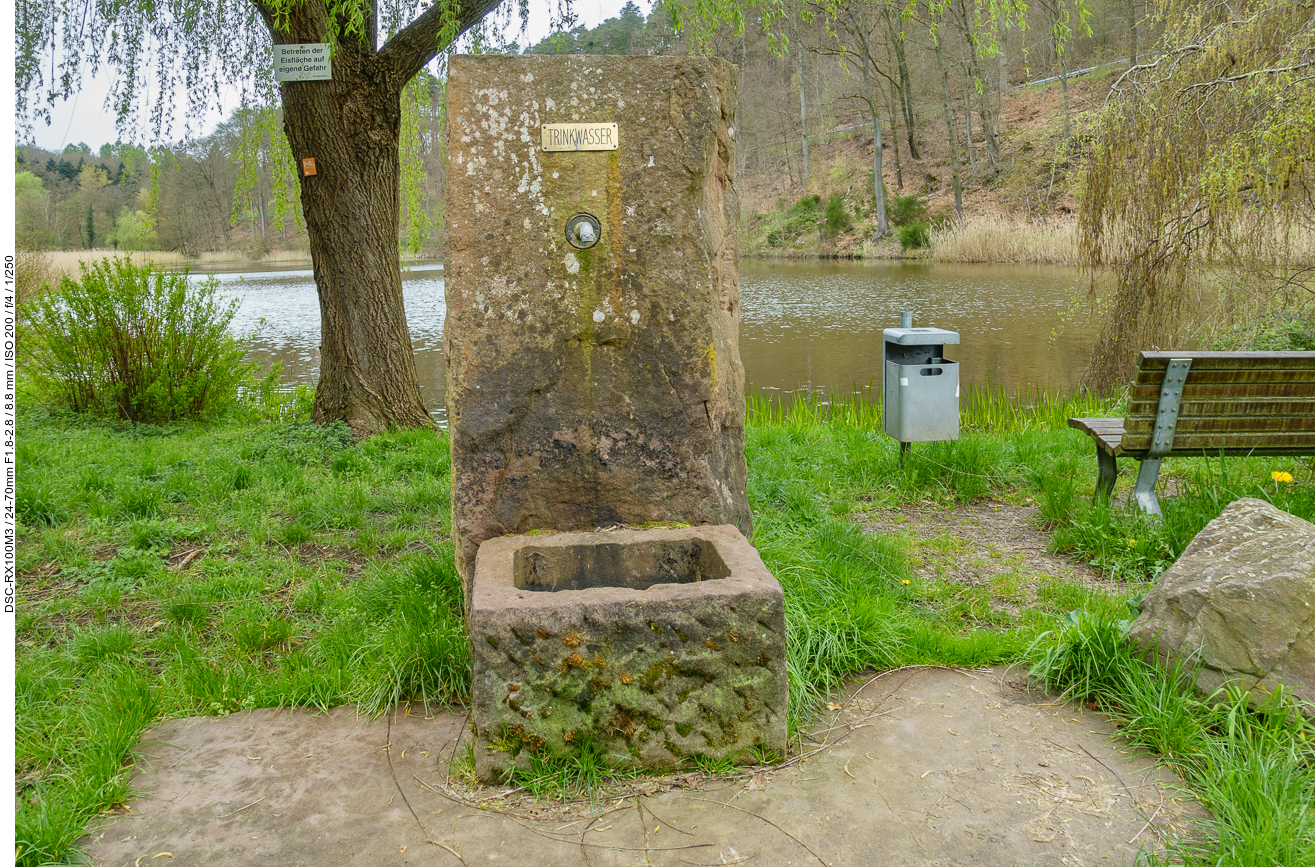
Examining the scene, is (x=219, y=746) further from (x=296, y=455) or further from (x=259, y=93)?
(x=259, y=93)

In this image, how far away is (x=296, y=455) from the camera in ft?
20.8

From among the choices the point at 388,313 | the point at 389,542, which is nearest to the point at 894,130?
the point at 388,313

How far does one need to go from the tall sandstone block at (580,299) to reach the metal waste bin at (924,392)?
2.58 m

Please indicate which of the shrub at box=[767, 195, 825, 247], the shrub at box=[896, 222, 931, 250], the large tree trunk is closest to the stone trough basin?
the large tree trunk

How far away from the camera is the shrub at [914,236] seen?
1099 inches

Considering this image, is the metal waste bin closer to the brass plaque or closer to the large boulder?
the large boulder

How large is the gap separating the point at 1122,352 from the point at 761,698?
6.58m

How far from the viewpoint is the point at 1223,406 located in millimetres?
4207

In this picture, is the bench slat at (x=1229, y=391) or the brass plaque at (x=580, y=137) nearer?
the brass plaque at (x=580, y=137)

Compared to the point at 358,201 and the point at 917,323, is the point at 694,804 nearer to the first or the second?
the point at 358,201

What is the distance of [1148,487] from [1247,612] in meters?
2.03

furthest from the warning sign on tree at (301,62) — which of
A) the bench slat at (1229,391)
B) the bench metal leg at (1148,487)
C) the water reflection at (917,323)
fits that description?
the bench metal leg at (1148,487)

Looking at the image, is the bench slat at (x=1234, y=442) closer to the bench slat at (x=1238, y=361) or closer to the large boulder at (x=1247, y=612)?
the bench slat at (x=1238, y=361)

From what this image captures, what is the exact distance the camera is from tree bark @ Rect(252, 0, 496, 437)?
21.3 feet
